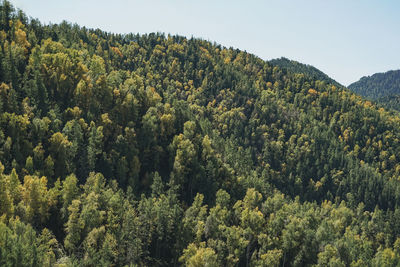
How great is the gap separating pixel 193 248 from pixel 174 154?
5094 centimetres

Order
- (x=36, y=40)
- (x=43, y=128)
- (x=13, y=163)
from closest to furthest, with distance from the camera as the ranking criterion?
(x=13, y=163), (x=43, y=128), (x=36, y=40)

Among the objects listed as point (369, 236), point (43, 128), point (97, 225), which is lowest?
point (369, 236)

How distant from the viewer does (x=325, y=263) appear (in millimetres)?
104500

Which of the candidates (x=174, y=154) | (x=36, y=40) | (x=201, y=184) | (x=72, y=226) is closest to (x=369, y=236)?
(x=201, y=184)

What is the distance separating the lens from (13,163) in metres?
96.7

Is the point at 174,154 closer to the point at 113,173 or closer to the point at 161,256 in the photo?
the point at 113,173

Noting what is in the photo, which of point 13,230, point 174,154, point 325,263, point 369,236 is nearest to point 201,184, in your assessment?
point 174,154

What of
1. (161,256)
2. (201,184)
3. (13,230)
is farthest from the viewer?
(201,184)

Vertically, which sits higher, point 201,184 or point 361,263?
point 201,184

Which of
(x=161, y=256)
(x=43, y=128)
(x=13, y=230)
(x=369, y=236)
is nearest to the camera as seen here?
(x=13, y=230)

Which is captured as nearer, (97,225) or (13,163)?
(97,225)

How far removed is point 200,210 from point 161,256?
21770 mm

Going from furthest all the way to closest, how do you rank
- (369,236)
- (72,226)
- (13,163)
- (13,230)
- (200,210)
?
1. (369,236)
2. (200,210)
3. (13,163)
4. (72,226)
5. (13,230)

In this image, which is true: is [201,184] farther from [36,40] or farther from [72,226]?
[36,40]
